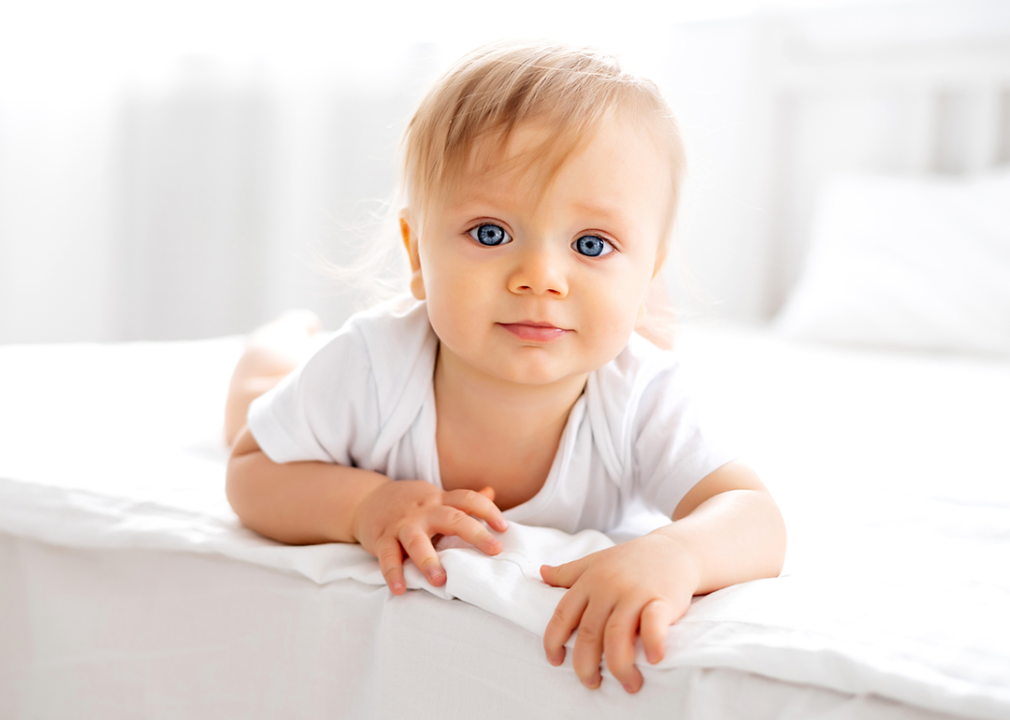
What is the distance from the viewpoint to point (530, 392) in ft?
2.27

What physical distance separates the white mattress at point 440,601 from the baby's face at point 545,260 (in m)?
0.14

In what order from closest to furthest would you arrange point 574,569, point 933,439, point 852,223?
point 574,569 < point 933,439 < point 852,223

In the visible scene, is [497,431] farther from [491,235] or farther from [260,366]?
[260,366]

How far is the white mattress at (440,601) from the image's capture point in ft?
1.43

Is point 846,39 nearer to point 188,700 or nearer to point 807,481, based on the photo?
point 807,481

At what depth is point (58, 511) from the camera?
667 millimetres

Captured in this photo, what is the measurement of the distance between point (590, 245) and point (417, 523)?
0.75ft

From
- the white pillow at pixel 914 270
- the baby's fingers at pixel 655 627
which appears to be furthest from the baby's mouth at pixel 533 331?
the white pillow at pixel 914 270

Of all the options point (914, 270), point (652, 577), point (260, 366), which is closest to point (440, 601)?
point (652, 577)

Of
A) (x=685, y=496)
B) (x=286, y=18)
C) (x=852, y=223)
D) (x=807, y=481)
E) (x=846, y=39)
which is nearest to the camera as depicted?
(x=685, y=496)

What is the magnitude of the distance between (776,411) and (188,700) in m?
0.72

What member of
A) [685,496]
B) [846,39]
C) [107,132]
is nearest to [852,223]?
[846,39]

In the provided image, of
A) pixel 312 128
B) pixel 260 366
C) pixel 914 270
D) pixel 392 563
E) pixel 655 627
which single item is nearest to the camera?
pixel 655 627

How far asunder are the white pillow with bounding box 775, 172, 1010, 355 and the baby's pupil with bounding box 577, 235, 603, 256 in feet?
3.58
